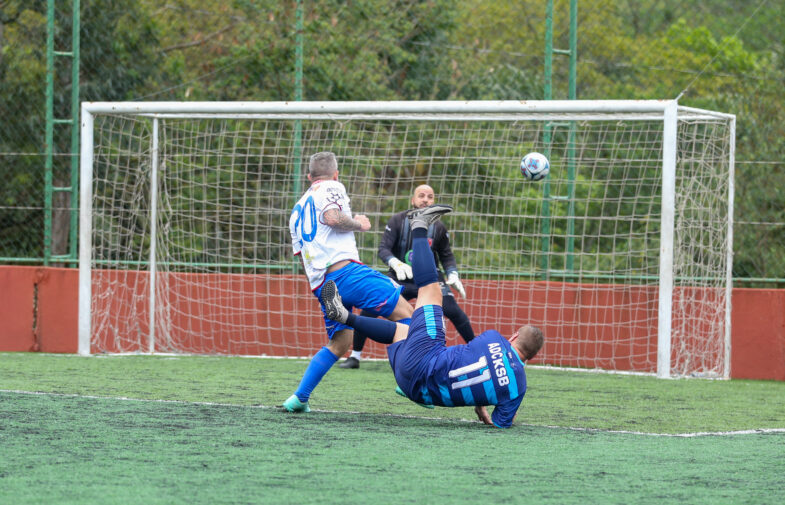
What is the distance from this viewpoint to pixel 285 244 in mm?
12828

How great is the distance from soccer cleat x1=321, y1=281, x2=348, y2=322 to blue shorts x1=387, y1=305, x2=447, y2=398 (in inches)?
17.6

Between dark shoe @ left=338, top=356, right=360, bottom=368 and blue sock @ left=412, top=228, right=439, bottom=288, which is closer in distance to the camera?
blue sock @ left=412, top=228, right=439, bottom=288

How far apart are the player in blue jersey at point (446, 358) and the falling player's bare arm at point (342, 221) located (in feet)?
1.75

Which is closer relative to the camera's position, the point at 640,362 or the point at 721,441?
the point at 721,441

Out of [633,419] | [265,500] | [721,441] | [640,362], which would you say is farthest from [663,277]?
[265,500]

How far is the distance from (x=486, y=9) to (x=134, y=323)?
6767 millimetres

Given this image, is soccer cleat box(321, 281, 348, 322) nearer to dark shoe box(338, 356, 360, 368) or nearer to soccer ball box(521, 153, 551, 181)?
soccer ball box(521, 153, 551, 181)

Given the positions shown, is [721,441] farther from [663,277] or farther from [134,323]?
[134,323]

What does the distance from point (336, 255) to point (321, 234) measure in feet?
0.58

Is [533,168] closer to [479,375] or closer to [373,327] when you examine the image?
[373,327]

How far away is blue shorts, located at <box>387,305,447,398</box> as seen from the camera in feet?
21.0

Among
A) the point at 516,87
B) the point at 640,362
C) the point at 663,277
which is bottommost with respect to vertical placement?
the point at 640,362

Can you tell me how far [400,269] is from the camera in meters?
9.61

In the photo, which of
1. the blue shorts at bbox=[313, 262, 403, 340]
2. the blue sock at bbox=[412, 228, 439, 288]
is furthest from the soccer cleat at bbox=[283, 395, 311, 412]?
the blue sock at bbox=[412, 228, 439, 288]
